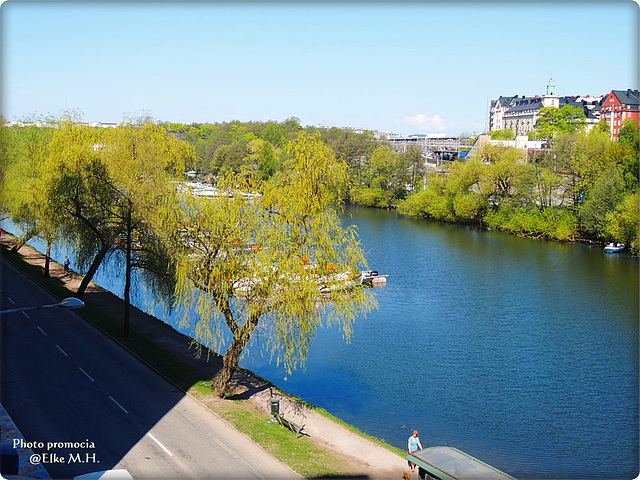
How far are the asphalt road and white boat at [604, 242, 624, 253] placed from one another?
48.6m

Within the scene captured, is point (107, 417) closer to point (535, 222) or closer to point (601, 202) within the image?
point (601, 202)

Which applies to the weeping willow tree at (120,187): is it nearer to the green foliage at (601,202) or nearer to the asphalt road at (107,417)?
the asphalt road at (107,417)

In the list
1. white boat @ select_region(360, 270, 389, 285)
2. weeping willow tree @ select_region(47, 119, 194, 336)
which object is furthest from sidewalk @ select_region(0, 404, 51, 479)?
white boat @ select_region(360, 270, 389, 285)

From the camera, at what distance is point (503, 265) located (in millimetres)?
53844

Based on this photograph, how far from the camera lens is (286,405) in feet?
76.2

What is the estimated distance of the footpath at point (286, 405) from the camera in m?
18.8

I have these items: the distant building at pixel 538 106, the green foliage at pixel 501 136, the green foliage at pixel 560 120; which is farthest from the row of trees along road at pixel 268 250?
the distant building at pixel 538 106

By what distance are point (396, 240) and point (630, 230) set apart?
70.8ft

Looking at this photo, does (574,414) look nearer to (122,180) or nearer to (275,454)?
(275,454)

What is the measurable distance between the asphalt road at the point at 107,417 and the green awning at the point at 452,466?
3504 millimetres

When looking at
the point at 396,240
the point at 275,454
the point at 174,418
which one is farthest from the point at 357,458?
the point at 396,240

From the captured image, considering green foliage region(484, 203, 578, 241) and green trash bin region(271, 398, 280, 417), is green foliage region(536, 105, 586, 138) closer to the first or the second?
green foliage region(484, 203, 578, 241)

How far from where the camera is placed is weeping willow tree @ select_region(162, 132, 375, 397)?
2197 centimetres

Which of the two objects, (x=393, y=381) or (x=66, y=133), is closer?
(x=393, y=381)
